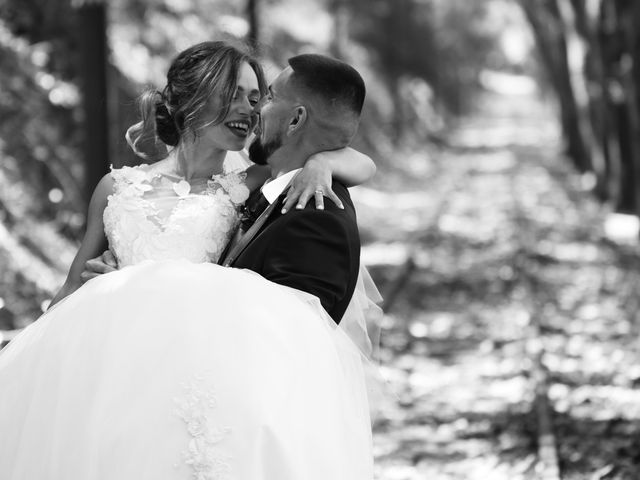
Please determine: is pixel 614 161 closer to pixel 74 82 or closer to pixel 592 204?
pixel 592 204

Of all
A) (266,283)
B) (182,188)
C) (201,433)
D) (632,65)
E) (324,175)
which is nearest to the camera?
(201,433)

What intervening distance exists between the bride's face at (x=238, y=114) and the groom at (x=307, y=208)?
0.23 ft

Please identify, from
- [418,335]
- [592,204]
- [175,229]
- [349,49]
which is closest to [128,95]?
[418,335]

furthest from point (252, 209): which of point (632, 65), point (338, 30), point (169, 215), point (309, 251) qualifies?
point (338, 30)

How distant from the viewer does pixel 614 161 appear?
1955 cm

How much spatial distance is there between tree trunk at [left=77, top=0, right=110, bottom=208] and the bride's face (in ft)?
20.0

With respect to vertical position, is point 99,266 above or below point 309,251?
below

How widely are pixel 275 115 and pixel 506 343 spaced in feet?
22.5

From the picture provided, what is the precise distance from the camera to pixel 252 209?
322 centimetres

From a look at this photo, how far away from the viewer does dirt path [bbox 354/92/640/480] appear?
21.4ft

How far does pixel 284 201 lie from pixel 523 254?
1211 centimetres

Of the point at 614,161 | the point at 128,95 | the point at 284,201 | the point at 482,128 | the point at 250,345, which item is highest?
the point at 284,201

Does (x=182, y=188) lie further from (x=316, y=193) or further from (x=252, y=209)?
(x=316, y=193)

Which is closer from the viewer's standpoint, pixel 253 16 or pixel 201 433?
pixel 201 433
